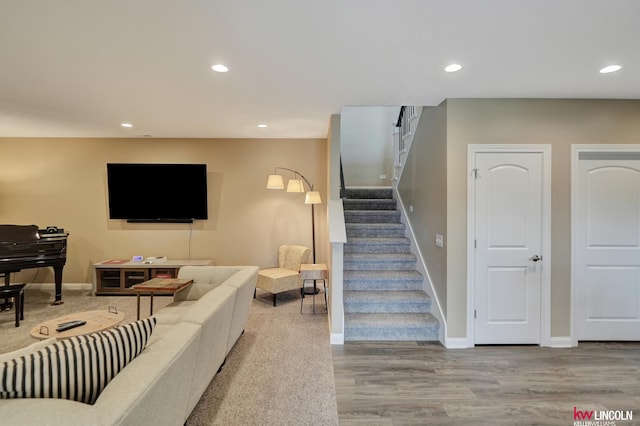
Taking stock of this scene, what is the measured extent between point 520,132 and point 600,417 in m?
2.55

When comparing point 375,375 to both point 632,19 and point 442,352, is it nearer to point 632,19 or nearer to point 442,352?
point 442,352

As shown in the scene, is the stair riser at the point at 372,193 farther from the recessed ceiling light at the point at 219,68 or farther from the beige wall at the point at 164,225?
the recessed ceiling light at the point at 219,68

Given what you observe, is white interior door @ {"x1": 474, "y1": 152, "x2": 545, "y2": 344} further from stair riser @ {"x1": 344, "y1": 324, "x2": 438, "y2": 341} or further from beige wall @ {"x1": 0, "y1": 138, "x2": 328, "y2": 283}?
beige wall @ {"x1": 0, "y1": 138, "x2": 328, "y2": 283}

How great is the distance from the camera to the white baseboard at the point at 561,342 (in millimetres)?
3133

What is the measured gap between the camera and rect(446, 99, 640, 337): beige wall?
3131mm

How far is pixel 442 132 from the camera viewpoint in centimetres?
325

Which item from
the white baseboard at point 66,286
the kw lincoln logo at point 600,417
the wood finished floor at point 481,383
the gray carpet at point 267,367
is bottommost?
the kw lincoln logo at point 600,417

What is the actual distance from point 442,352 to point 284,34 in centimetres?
322

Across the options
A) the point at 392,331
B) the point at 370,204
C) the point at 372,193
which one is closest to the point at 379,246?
the point at 370,204

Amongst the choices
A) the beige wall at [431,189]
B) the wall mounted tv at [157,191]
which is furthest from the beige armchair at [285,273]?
the beige wall at [431,189]

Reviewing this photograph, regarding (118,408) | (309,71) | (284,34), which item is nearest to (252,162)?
(309,71)

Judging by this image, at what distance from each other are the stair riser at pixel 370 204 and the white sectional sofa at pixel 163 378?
2.61 m

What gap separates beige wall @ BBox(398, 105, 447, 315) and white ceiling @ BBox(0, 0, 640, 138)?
1.33 feet

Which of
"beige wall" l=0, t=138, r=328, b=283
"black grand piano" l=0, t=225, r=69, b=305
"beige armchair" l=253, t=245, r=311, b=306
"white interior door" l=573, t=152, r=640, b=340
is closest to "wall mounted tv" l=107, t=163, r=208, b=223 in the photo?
"beige wall" l=0, t=138, r=328, b=283
